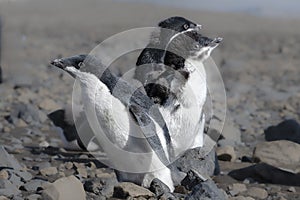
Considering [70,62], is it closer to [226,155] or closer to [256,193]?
[256,193]

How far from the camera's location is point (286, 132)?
5.50 meters

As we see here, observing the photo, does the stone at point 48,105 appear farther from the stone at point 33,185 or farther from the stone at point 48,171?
the stone at point 33,185

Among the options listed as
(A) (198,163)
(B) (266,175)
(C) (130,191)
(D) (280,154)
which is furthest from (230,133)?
(C) (130,191)

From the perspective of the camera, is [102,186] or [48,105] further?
[48,105]

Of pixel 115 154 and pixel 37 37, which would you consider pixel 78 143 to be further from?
pixel 37 37

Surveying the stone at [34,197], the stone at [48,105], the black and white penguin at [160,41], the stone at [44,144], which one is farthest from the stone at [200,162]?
the stone at [48,105]

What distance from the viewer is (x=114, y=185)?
12.2ft

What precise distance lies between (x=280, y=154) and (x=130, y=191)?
1.35m

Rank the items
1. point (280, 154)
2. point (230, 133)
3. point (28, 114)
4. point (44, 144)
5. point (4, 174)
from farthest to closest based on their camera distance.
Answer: point (28, 114), point (230, 133), point (44, 144), point (280, 154), point (4, 174)

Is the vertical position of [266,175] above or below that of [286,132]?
above

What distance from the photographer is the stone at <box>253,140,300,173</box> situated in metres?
4.46

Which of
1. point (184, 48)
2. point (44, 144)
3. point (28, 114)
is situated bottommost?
point (28, 114)

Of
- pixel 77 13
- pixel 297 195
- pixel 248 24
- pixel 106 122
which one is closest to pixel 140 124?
pixel 106 122

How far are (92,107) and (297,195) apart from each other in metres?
1.43
